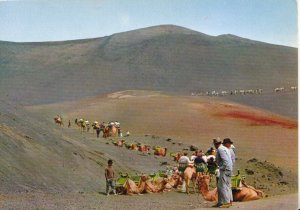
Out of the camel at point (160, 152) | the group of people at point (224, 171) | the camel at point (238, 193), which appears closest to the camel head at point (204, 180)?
the camel at point (238, 193)

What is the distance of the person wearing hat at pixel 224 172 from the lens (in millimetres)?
10422

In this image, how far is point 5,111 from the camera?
16844 millimetres

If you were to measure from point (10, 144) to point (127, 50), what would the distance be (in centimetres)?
6699

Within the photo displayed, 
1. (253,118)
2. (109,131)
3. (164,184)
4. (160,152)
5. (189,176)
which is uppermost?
(253,118)

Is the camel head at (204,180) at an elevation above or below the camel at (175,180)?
above

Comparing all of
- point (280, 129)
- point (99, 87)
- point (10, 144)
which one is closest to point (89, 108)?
point (99, 87)

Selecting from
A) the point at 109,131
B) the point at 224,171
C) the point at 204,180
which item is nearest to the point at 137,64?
the point at 109,131

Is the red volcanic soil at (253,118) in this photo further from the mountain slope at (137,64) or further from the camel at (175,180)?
the camel at (175,180)

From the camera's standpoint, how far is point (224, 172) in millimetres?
10461

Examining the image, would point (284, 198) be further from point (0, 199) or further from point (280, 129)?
point (280, 129)

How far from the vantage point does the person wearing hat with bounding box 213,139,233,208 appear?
34.2 feet

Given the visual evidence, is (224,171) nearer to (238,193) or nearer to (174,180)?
(238,193)

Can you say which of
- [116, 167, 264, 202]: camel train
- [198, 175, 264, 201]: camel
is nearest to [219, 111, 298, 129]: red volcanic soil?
[116, 167, 264, 202]: camel train

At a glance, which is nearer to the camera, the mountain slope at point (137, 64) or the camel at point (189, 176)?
the camel at point (189, 176)
